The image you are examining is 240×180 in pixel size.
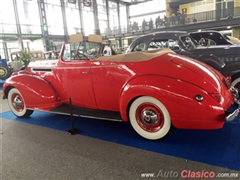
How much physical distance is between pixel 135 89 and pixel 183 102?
679 mm

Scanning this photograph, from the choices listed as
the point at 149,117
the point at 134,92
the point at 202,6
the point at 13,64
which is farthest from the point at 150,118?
the point at 202,6

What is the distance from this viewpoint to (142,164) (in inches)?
95.9

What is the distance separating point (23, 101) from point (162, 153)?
3173 mm

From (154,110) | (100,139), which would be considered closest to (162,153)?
(154,110)

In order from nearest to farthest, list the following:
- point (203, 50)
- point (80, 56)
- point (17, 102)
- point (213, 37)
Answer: point (80, 56), point (17, 102), point (203, 50), point (213, 37)

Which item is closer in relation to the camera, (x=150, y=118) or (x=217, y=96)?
(x=217, y=96)

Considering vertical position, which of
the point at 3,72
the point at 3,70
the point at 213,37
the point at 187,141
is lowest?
the point at 187,141

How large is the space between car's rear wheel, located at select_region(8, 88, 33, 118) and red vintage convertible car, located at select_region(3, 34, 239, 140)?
131 millimetres

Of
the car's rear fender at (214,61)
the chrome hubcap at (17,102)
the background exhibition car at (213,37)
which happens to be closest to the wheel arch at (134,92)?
the car's rear fender at (214,61)

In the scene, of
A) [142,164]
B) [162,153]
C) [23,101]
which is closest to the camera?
[142,164]

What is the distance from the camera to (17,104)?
444cm

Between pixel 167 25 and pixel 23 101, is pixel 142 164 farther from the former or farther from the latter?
pixel 167 25

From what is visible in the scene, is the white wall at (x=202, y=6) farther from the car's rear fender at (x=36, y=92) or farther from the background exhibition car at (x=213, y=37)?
the car's rear fender at (x=36, y=92)

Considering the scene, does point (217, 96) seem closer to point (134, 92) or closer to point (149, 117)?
point (149, 117)
